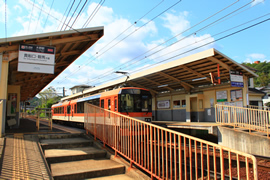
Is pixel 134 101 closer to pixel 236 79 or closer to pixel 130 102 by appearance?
pixel 130 102

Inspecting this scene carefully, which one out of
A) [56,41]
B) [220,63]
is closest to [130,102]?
[56,41]

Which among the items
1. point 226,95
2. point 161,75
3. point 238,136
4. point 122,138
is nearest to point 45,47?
point 122,138

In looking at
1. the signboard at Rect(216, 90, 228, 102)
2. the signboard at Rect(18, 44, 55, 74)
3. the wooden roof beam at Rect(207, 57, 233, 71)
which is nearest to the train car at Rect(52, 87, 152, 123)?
the signboard at Rect(18, 44, 55, 74)

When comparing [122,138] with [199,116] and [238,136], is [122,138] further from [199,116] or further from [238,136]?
[199,116]

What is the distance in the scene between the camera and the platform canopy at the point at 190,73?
12.6 m

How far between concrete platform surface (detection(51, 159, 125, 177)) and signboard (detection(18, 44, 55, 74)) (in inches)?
202

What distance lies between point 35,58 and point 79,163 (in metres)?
5.59

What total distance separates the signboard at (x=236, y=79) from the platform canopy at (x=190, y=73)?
359 millimetres

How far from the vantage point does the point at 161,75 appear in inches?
632

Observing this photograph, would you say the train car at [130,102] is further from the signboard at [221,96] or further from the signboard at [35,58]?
the signboard at [221,96]

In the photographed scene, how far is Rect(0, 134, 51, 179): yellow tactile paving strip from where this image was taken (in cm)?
403

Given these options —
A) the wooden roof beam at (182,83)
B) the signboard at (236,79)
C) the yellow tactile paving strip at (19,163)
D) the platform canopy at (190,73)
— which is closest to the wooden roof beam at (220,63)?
the platform canopy at (190,73)

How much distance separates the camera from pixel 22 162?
15.5ft

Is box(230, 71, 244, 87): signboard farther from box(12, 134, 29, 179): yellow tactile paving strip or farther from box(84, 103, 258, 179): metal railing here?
box(12, 134, 29, 179): yellow tactile paving strip
